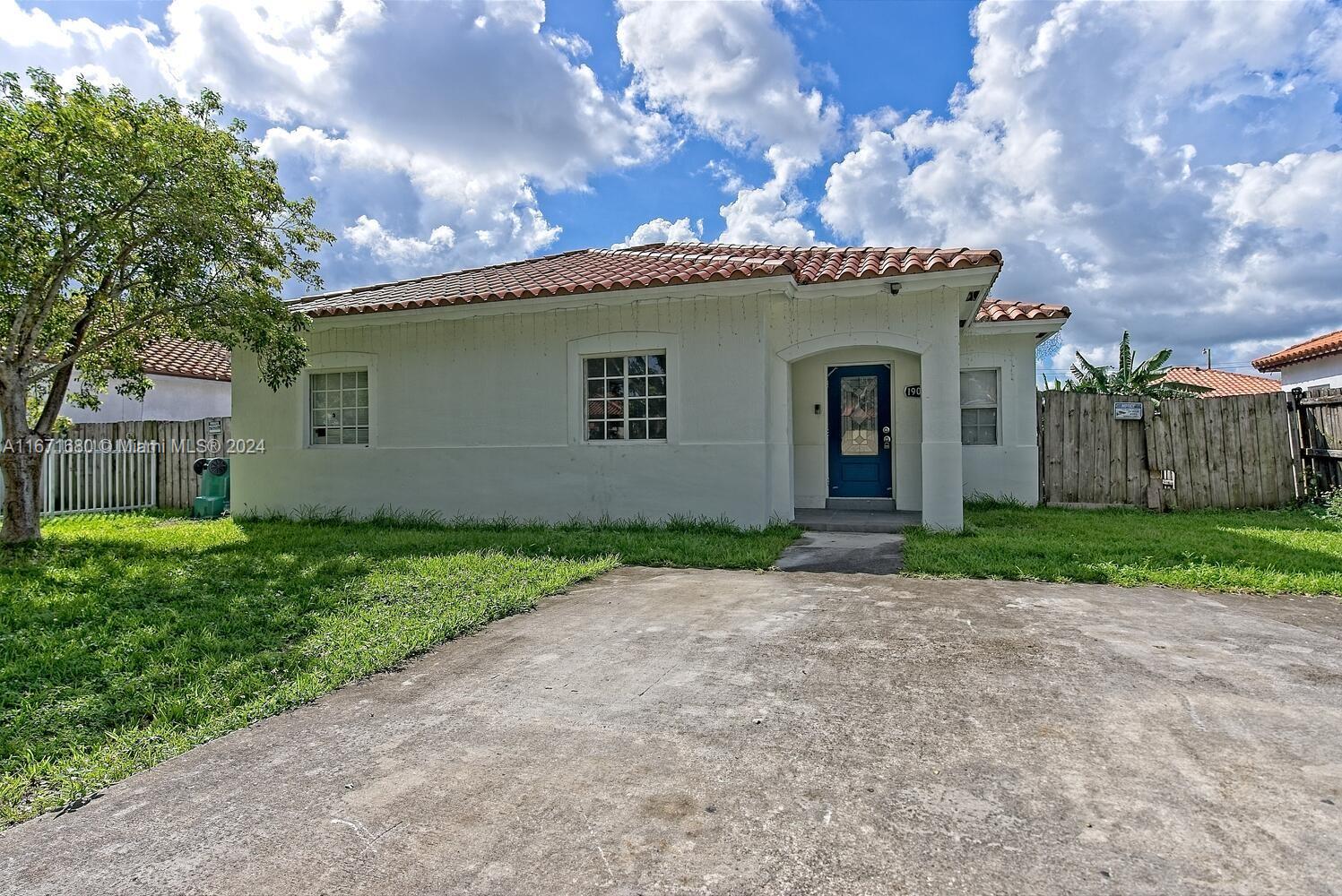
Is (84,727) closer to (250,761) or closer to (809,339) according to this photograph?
(250,761)

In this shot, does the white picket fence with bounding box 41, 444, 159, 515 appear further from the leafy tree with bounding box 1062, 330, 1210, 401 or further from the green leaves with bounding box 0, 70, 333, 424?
the leafy tree with bounding box 1062, 330, 1210, 401

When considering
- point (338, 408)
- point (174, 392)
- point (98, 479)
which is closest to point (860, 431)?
point (338, 408)

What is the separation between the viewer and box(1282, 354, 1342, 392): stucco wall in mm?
15359

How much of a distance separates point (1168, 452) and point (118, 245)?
45.8ft

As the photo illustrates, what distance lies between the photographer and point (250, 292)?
811 centimetres

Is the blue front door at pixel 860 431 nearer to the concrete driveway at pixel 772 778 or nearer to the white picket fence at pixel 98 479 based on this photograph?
the concrete driveway at pixel 772 778

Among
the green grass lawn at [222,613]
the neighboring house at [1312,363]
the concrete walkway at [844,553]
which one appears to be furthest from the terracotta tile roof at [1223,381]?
the green grass lawn at [222,613]

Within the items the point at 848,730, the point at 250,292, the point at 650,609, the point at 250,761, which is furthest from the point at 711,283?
the point at 250,761

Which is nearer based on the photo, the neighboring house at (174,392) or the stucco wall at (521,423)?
the stucco wall at (521,423)

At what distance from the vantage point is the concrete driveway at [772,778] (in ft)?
6.66

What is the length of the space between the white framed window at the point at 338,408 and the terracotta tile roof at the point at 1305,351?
20.1 metres

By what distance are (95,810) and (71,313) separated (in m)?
8.41

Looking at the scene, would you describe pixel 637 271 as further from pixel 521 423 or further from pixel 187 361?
pixel 187 361

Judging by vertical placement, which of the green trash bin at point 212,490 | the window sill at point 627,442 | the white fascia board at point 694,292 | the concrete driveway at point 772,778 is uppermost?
the white fascia board at point 694,292
